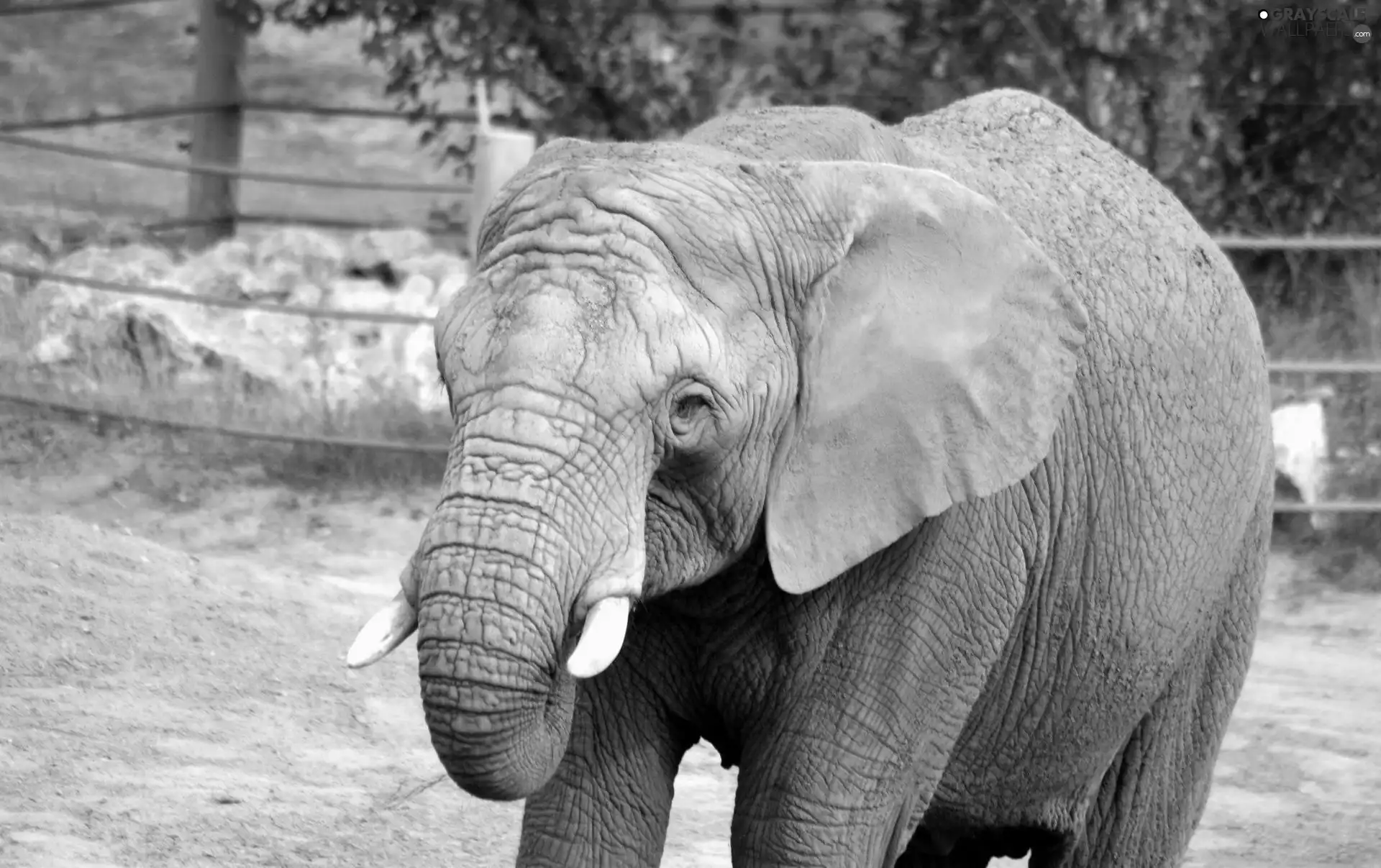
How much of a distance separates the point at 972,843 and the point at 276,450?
16.7 feet

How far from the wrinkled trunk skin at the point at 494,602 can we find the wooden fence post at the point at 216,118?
27.9ft

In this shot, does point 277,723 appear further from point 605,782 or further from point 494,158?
point 494,158

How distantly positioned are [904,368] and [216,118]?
8430mm

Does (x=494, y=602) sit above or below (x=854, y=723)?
above

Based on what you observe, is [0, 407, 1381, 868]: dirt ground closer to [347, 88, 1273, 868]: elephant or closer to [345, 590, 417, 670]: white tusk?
[347, 88, 1273, 868]: elephant

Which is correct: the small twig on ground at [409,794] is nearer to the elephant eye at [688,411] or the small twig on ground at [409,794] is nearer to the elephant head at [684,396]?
the elephant head at [684,396]

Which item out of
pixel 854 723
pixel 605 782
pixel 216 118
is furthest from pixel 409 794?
pixel 216 118

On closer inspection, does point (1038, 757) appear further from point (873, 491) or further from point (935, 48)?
point (935, 48)

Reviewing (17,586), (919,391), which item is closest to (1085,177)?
(919,391)

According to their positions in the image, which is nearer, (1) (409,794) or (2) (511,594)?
(2) (511,594)

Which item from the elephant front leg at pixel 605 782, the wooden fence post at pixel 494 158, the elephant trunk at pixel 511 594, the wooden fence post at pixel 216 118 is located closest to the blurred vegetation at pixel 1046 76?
the wooden fence post at pixel 216 118

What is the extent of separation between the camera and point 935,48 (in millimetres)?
10289

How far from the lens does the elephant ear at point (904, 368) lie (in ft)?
10.5

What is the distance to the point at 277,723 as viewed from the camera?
5.94 meters
